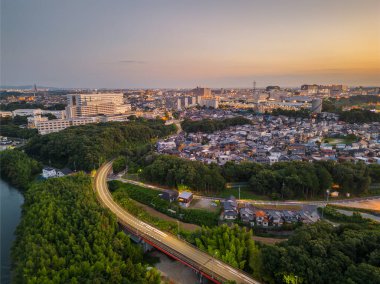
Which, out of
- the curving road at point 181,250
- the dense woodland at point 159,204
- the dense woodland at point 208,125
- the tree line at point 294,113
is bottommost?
the dense woodland at point 159,204

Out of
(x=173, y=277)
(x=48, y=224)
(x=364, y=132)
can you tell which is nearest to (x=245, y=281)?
(x=173, y=277)

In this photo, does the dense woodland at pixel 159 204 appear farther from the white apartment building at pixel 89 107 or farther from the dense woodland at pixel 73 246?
the white apartment building at pixel 89 107

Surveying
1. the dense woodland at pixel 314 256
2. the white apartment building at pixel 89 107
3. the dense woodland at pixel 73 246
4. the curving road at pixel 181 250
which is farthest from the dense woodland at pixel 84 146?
the white apartment building at pixel 89 107

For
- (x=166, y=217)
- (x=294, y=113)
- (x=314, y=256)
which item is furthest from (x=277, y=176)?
(x=294, y=113)

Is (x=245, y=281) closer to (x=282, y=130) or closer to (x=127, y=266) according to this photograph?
(x=127, y=266)

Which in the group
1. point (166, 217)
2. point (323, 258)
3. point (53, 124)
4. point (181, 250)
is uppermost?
point (53, 124)

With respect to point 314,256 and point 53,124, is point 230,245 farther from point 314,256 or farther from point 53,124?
point 53,124
